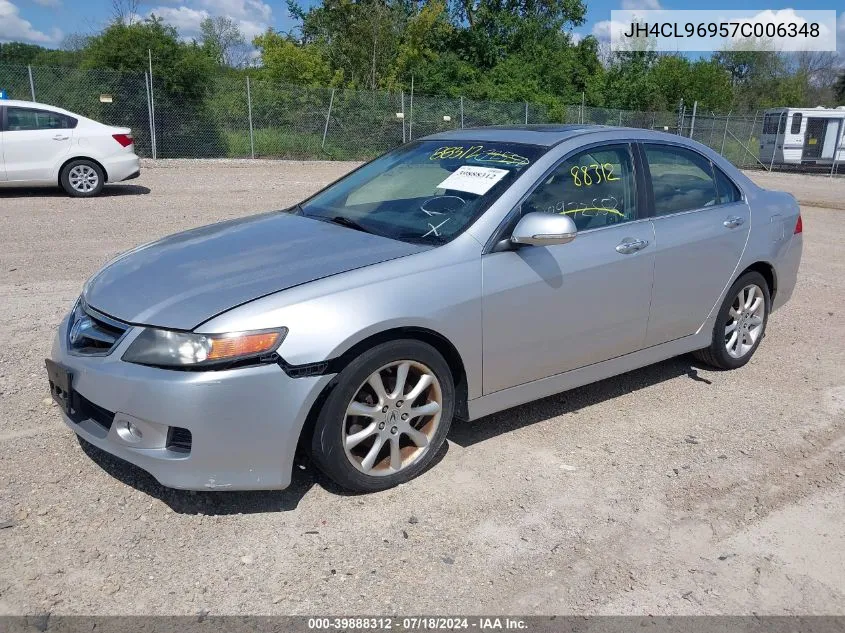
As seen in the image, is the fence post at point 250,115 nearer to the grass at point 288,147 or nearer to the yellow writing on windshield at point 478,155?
the grass at point 288,147

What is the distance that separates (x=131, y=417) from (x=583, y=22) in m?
43.2

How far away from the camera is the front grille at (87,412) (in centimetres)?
332

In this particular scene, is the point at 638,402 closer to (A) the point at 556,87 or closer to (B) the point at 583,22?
(A) the point at 556,87

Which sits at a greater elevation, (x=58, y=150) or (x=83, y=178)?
(x=58, y=150)

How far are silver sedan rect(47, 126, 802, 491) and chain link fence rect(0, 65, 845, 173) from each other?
660 inches

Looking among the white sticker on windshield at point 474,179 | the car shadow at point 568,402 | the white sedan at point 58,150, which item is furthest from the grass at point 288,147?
the white sticker on windshield at point 474,179

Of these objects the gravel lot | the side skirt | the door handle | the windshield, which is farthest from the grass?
the door handle

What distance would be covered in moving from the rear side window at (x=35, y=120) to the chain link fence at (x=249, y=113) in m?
7.00

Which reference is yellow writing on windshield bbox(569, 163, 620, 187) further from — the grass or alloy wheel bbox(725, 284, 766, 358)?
the grass

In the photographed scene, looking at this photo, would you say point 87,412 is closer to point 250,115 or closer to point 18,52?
point 250,115

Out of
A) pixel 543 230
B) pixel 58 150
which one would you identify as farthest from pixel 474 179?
pixel 58 150

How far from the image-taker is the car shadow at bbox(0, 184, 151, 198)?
1280 centimetres

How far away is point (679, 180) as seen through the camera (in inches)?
192

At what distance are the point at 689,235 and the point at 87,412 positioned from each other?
351 centimetres
